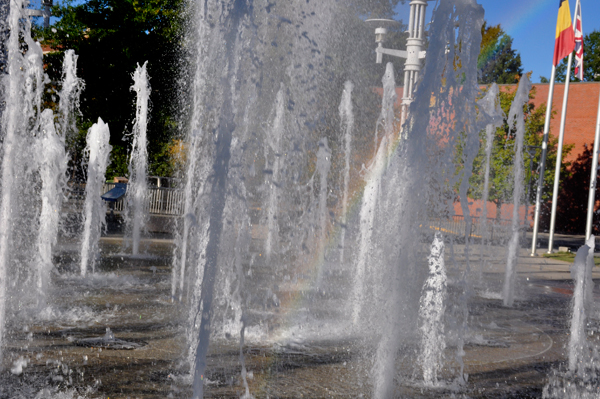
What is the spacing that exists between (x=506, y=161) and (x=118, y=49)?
17804mm

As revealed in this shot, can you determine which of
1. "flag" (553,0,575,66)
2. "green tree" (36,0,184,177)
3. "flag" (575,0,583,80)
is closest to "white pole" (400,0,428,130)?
"flag" (553,0,575,66)

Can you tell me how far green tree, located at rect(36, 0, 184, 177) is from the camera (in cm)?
2550

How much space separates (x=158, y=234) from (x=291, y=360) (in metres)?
12.8

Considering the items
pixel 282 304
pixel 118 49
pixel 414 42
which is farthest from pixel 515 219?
pixel 118 49

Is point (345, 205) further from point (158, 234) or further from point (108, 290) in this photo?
point (108, 290)

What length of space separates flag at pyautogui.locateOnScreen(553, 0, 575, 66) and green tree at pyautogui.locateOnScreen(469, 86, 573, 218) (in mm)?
3858

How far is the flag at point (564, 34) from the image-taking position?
1820cm

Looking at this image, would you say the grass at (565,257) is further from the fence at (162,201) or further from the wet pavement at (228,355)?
the fence at (162,201)

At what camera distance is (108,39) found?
83.9ft

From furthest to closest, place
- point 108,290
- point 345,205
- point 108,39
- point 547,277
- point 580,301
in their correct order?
point 108,39 → point 345,205 → point 547,277 → point 108,290 → point 580,301

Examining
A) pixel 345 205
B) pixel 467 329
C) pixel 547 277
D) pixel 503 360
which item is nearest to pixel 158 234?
pixel 345 205

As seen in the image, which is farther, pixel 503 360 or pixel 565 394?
pixel 503 360

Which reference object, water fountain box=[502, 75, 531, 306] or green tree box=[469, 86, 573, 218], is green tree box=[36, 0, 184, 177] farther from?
water fountain box=[502, 75, 531, 306]

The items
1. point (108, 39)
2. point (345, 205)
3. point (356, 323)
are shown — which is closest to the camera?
point (356, 323)
